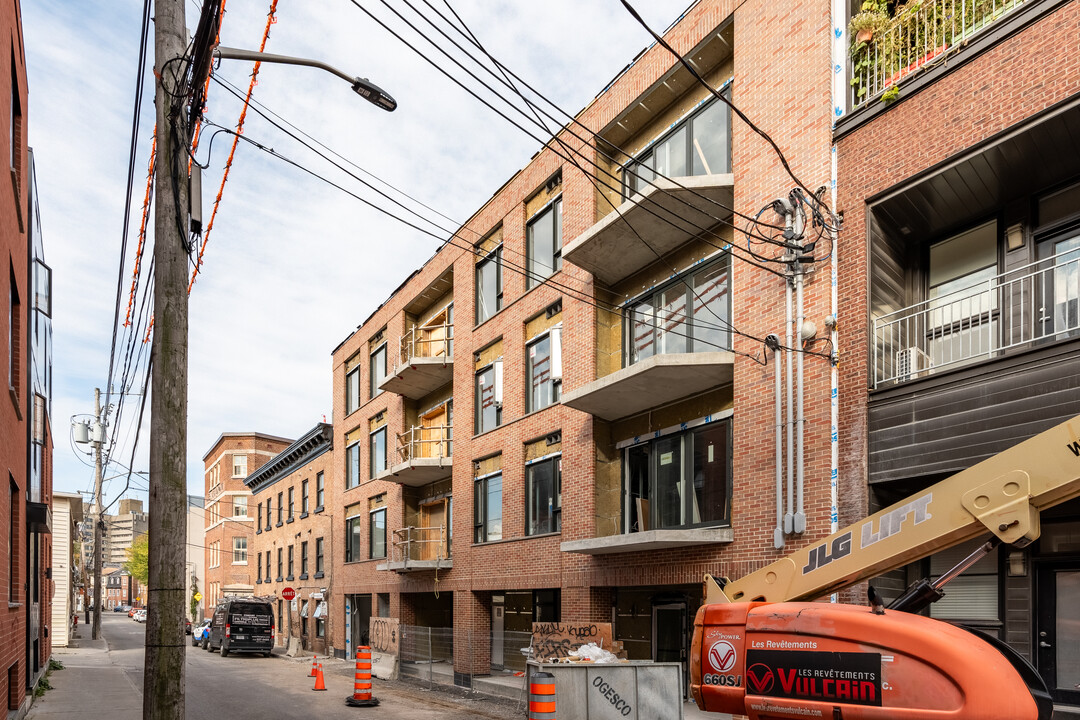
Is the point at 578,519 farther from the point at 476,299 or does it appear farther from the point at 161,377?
the point at 161,377

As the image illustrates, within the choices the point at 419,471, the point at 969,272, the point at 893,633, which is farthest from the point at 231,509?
the point at 893,633

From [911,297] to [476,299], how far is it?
15.7 metres

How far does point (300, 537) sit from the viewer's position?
1764 inches

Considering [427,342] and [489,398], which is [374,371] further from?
[489,398]

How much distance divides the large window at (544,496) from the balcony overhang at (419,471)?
513cm

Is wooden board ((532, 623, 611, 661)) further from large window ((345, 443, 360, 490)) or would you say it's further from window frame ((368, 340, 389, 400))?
large window ((345, 443, 360, 490))

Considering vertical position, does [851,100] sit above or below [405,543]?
above

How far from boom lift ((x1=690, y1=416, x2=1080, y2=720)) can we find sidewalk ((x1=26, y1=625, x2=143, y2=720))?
14.5 m

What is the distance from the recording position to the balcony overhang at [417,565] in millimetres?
26969

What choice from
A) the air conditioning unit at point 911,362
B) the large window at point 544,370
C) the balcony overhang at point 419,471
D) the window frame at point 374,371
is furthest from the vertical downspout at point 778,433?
the window frame at point 374,371

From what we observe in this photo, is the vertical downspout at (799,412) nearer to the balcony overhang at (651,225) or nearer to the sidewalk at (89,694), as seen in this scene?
the balcony overhang at (651,225)

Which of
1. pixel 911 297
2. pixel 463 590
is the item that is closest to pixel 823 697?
pixel 911 297

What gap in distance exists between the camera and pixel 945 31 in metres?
12.6

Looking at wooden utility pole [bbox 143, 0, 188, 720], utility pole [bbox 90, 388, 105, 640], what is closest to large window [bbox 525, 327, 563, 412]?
wooden utility pole [bbox 143, 0, 188, 720]
